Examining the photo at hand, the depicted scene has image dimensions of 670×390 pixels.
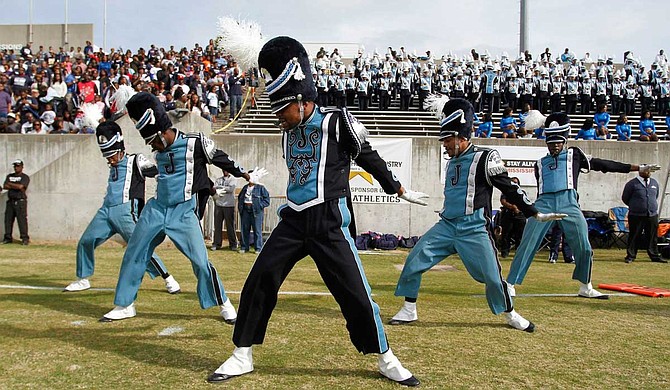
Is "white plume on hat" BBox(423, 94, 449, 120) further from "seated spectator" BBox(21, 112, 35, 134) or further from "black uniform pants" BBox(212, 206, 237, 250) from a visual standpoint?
"seated spectator" BBox(21, 112, 35, 134)

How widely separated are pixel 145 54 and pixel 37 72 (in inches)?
195

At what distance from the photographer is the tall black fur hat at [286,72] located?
188 inches

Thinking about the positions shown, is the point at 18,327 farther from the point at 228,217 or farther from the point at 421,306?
the point at 228,217

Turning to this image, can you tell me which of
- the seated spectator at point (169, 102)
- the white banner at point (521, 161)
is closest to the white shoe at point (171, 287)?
the seated spectator at point (169, 102)

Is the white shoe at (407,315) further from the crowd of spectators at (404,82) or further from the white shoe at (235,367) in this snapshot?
the crowd of spectators at (404,82)

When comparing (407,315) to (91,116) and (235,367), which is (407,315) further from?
(91,116)

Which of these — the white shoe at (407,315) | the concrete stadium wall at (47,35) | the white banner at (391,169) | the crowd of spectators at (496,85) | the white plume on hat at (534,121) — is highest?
the concrete stadium wall at (47,35)

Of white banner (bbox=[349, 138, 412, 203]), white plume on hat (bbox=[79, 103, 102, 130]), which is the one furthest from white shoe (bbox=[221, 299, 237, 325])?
white plume on hat (bbox=[79, 103, 102, 130])

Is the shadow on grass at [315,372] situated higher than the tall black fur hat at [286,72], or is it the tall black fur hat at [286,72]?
the tall black fur hat at [286,72]

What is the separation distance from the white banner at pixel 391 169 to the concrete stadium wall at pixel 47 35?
2486 cm

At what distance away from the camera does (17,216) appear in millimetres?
16375

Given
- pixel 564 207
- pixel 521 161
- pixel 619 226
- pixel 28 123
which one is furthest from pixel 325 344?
pixel 28 123

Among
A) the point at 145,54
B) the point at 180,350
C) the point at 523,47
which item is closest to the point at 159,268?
the point at 180,350

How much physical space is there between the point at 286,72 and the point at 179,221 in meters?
2.75
